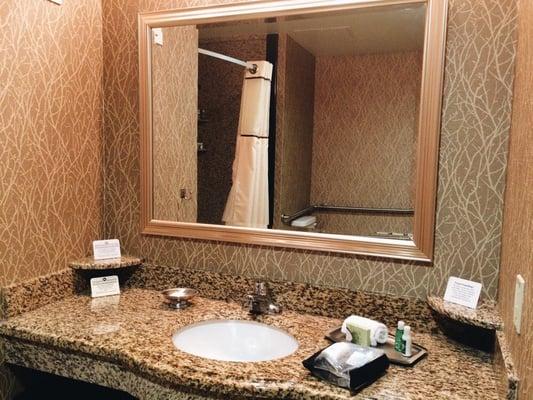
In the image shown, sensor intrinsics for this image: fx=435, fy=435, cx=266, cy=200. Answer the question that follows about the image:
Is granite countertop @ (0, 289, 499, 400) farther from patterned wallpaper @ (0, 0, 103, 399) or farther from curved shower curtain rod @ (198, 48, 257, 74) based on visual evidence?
curved shower curtain rod @ (198, 48, 257, 74)

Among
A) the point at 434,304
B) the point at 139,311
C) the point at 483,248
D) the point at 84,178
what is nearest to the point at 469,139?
the point at 483,248

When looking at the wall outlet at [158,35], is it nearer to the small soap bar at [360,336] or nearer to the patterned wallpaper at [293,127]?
the patterned wallpaper at [293,127]

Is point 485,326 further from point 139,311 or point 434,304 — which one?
point 139,311

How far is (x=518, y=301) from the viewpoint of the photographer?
36.3 inches

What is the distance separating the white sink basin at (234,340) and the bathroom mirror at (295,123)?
12.1 inches

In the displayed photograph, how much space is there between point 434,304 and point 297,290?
0.45 meters

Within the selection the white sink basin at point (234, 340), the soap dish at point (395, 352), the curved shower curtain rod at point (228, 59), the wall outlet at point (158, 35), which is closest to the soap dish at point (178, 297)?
the white sink basin at point (234, 340)

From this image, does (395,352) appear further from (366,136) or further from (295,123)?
(295,123)

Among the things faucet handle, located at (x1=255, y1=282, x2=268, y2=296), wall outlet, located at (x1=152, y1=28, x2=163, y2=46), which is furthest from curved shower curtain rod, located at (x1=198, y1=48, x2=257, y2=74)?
faucet handle, located at (x1=255, y1=282, x2=268, y2=296)

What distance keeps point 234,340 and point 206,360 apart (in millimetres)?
306

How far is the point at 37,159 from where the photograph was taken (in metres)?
1.51

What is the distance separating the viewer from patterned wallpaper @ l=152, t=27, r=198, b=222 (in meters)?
1.71

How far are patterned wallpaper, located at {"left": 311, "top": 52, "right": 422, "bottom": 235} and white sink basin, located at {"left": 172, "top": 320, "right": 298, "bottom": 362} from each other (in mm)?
409

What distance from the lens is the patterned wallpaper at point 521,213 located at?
851mm
